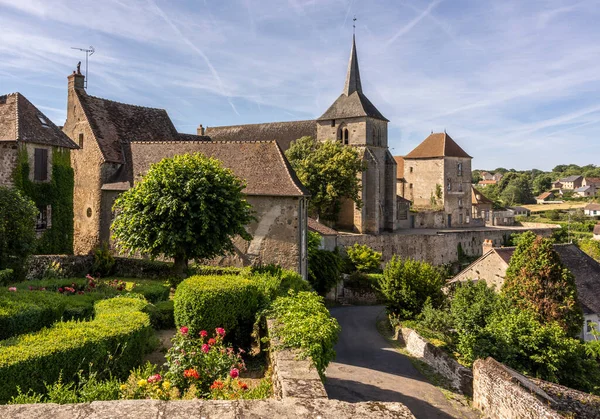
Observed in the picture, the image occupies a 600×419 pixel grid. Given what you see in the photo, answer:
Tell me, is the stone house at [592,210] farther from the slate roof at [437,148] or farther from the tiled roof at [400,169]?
the tiled roof at [400,169]

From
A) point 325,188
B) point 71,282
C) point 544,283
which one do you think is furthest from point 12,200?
point 325,188

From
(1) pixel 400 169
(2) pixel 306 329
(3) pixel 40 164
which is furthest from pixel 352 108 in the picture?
(2) pixel 306 329

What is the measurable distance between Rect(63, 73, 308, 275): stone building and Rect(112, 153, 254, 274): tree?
12.5ft

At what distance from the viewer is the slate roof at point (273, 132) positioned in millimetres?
45250

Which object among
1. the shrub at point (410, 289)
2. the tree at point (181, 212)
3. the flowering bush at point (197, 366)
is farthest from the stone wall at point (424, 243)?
the flowering bush at point (197, 366)

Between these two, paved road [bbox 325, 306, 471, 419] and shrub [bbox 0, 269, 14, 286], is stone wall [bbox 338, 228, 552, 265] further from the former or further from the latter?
shrub [bbox 0, 269, 14, 286]

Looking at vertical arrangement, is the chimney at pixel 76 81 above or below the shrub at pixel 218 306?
above

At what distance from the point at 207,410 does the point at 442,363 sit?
13857mm

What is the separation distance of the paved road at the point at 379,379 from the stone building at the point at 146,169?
15.8 ft

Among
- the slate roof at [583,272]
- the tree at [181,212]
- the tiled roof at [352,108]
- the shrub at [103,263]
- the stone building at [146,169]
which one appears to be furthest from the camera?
the tiled roof at [352,108]

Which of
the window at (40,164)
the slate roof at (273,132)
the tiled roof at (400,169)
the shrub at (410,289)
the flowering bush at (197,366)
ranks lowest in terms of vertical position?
the shrub at (410,289)

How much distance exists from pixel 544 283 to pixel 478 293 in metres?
3.63

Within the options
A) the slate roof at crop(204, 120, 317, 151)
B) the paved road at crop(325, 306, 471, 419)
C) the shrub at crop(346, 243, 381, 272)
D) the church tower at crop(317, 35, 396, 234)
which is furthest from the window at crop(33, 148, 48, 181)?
the church tower at crop(317, 35, 396, 234)

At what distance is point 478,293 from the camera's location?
66.1 ft
